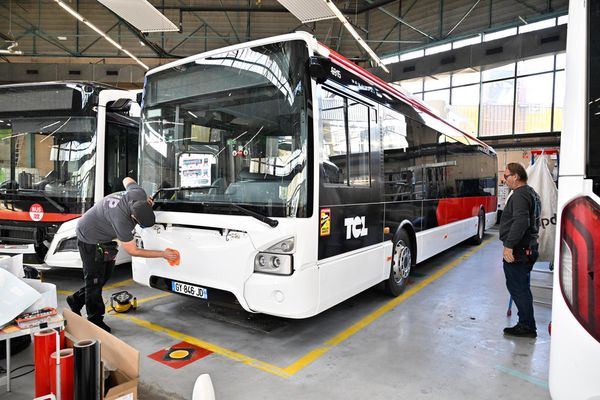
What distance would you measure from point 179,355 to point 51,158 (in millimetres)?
3788

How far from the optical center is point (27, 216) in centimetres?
576

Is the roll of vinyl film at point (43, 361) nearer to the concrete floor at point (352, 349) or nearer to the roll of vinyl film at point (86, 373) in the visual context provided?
the roll of vinyl film at point (86, 373)

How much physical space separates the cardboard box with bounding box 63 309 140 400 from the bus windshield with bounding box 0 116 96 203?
3.13m

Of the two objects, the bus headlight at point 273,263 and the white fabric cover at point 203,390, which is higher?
the bus headlight at point 273,263

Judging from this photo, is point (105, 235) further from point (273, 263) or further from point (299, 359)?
point (299, 359)

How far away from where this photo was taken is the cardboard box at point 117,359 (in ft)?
8.25

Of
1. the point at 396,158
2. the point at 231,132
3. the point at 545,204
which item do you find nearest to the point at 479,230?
the point at 545,204

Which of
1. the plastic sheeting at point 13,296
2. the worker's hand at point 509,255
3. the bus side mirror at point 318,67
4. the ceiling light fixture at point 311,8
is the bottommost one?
the plastic sheeting at point 13,296

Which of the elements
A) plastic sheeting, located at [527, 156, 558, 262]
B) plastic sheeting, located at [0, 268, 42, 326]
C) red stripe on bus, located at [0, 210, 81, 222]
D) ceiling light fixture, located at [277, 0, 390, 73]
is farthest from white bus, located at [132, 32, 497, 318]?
ceiling light fixture, located at [277, 0, 390, 73]

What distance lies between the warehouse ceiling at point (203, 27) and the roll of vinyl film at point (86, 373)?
1725cm

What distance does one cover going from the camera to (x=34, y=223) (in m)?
5.74

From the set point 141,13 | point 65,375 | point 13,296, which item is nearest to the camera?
point 65,375

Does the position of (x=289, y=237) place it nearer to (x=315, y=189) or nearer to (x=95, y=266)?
(x=315, y=189)

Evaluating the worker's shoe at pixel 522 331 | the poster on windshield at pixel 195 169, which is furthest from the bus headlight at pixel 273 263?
the worker's shoe at pixel 522 331
